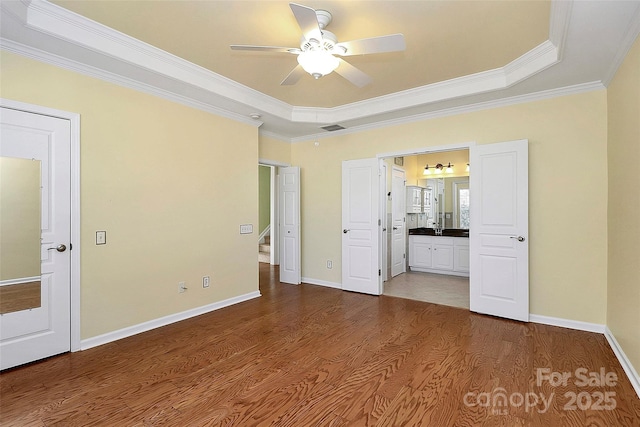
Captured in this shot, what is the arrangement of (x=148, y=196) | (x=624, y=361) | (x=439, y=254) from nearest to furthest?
(x=624, y=361), (x=148, y=196), (x=439, y=254)

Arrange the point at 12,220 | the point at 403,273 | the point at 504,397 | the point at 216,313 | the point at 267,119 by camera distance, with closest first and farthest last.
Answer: the point at 504,397
the point at 12,220
the point at 216,313
the point at 267,119
the point at 403,273

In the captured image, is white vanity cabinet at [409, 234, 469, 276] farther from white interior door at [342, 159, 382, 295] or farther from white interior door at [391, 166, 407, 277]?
white interior door at [342, 159, 382, 295]

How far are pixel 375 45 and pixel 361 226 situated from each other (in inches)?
118

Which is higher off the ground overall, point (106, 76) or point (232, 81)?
point (232, 81)

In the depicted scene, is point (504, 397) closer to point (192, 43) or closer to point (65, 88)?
point (192, 43)

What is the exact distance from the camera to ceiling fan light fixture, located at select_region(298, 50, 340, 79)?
7.86ft

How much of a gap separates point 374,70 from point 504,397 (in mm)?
3174

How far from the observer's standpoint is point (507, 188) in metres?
3.66

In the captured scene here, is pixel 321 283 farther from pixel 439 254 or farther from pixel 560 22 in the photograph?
pixel 560 22

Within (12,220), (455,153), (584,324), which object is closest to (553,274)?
(584,324)

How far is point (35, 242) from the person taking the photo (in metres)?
2.68

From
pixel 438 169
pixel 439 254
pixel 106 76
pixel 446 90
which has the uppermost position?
pixel 446 90

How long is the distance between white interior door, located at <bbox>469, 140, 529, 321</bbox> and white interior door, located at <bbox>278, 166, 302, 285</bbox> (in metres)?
2.81

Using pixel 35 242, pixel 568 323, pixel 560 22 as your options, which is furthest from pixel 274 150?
pixel 568 323
